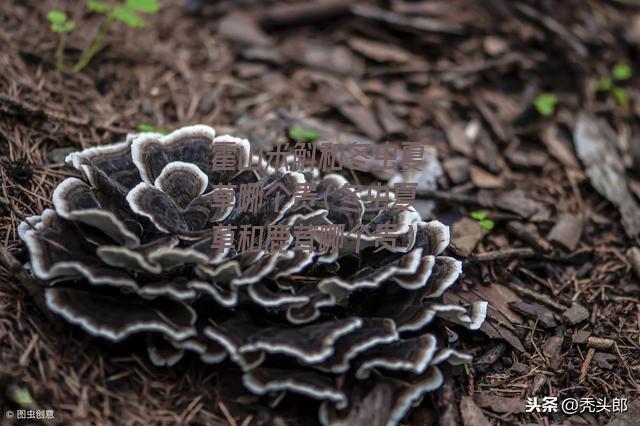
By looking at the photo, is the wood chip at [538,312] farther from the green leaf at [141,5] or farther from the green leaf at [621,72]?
the green leaf at [141,5]

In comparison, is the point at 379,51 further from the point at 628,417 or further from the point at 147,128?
the point at 628,417

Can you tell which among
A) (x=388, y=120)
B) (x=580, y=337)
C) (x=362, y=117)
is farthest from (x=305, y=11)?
(x=580, y=337)

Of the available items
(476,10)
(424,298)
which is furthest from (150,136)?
(476,10)

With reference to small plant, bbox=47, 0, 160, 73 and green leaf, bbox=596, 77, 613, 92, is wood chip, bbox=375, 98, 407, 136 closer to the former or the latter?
small plant, bbox=47, 0, 160, 73

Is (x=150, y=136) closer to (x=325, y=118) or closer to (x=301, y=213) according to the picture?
(x=301, y=213)

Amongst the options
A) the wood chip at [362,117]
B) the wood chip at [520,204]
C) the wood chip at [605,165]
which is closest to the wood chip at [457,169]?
the wood chip at [520,204]

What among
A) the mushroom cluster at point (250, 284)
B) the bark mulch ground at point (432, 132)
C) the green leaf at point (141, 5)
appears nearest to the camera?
the mushroom cluster at point (250, 284)

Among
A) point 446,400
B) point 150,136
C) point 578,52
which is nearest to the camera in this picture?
point 446,400
